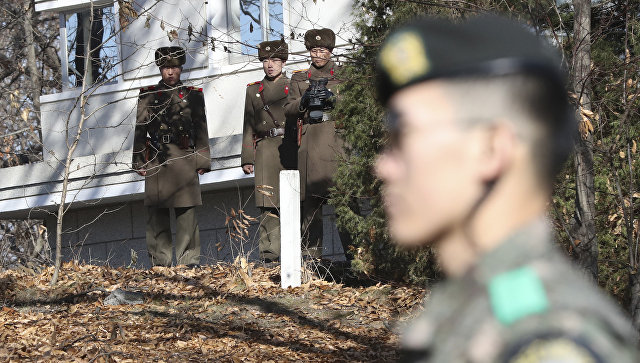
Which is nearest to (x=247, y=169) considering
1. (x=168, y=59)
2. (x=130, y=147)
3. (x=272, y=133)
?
(x=272, y=133)

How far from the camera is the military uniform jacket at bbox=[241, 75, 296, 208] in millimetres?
8352

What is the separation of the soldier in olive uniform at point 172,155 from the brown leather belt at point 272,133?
56cm

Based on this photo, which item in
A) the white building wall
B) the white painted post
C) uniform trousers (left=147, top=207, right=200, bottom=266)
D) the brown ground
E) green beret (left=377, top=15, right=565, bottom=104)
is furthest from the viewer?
the white building wall

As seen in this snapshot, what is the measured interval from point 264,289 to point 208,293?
42 cm

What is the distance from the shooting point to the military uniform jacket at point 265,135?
8.35 metres

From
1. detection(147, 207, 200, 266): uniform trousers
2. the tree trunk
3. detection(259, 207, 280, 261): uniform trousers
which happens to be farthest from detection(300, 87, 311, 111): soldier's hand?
the tree trunk

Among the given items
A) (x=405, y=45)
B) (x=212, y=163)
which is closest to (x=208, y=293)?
(x=212, y=163)

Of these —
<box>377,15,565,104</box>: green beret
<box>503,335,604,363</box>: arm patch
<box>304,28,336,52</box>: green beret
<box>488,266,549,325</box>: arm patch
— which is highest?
<box>304,28,336,52</box>: green beret

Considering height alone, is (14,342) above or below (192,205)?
below

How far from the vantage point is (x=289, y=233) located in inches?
273

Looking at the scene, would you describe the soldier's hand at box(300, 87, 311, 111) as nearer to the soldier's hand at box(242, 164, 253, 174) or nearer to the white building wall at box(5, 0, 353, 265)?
the soldier's hand at box(242, 164, 253, 174)

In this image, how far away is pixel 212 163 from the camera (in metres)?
9.47

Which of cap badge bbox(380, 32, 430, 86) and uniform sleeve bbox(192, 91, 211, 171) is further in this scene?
uniform sleeve bbox(192, 91, 211, 171)

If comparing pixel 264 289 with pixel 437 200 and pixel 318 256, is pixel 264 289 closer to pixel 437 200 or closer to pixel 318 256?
pixel 318 256
